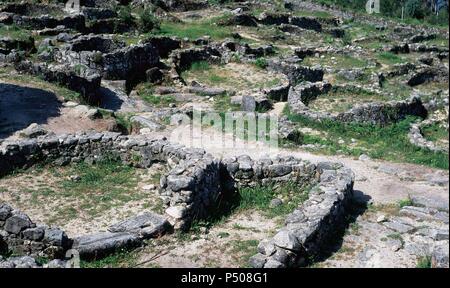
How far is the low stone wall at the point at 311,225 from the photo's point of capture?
8.93 m

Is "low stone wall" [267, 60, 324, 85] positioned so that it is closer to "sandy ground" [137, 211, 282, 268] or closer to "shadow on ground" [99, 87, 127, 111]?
"shadow on ground" [99, 87, 127, 111]

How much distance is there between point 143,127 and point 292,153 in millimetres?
4901

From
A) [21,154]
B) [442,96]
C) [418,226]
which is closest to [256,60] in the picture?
[442,96]

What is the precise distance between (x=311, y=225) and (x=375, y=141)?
7653 millimetres

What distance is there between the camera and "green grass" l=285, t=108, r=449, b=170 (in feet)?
49.1

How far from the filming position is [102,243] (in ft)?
31.2

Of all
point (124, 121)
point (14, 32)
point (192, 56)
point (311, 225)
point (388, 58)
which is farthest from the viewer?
point (388, 58)

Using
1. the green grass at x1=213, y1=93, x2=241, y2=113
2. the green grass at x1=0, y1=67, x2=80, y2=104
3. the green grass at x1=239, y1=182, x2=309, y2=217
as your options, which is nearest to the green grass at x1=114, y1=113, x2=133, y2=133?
the green grass at x1=0, y1=67, x2=80, y2=104

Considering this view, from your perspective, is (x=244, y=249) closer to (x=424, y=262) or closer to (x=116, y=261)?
(x=116, y=261)

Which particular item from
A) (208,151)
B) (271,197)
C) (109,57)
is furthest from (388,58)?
(271,197)

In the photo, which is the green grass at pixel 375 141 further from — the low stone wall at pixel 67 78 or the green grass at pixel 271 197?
the low stone wall at pixel 67 78
